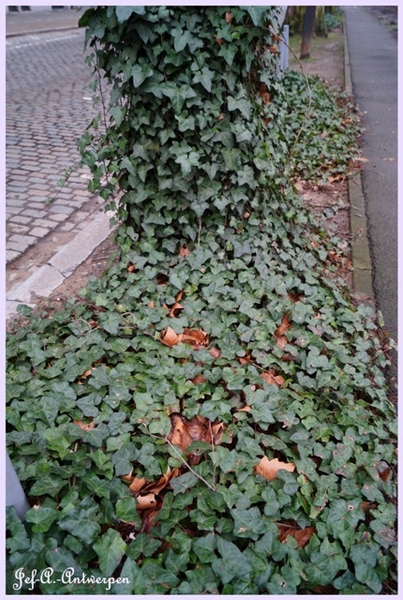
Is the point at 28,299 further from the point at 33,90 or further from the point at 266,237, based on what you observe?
the point at 33,90

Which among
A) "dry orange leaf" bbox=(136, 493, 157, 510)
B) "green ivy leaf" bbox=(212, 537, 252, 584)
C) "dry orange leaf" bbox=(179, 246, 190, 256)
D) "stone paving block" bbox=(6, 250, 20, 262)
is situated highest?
"dry orange leaf" bbox=(179, 246, 190, 256)

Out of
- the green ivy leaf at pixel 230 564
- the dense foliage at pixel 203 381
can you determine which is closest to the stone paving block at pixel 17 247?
the dense foliage at pixel 203 381

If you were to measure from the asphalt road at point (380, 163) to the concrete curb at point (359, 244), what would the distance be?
0.06 m

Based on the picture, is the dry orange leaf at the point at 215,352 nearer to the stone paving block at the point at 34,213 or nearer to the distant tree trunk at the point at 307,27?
the stone paving block at the point at 34,213

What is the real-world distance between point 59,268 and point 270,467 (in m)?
2.37

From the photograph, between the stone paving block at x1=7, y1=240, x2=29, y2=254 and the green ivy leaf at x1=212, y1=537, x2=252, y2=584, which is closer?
the green ivy leaf at x1=212, y1=537, x2=252, y2=584

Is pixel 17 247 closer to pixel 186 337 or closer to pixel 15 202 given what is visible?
pixel 15 202

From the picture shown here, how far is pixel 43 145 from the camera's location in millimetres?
6645

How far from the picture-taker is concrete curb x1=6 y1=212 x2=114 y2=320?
11.8 feet

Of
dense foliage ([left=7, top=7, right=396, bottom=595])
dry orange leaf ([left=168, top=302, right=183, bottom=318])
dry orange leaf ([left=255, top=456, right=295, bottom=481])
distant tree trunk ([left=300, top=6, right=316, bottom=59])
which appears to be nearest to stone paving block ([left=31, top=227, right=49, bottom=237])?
dense foliage ([left=7, top=7, right=396, bottom=595])

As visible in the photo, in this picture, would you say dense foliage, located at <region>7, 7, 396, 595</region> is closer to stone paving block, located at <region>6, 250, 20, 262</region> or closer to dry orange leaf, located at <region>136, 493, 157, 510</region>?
dry orange leaf, located at <region>136, 493, 157, 510</region>

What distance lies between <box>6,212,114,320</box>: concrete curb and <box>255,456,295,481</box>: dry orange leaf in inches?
77.7

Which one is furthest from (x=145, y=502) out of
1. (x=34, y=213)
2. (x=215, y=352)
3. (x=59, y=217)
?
(x=34, y=213)

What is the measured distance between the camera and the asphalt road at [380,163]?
402 centimetres
